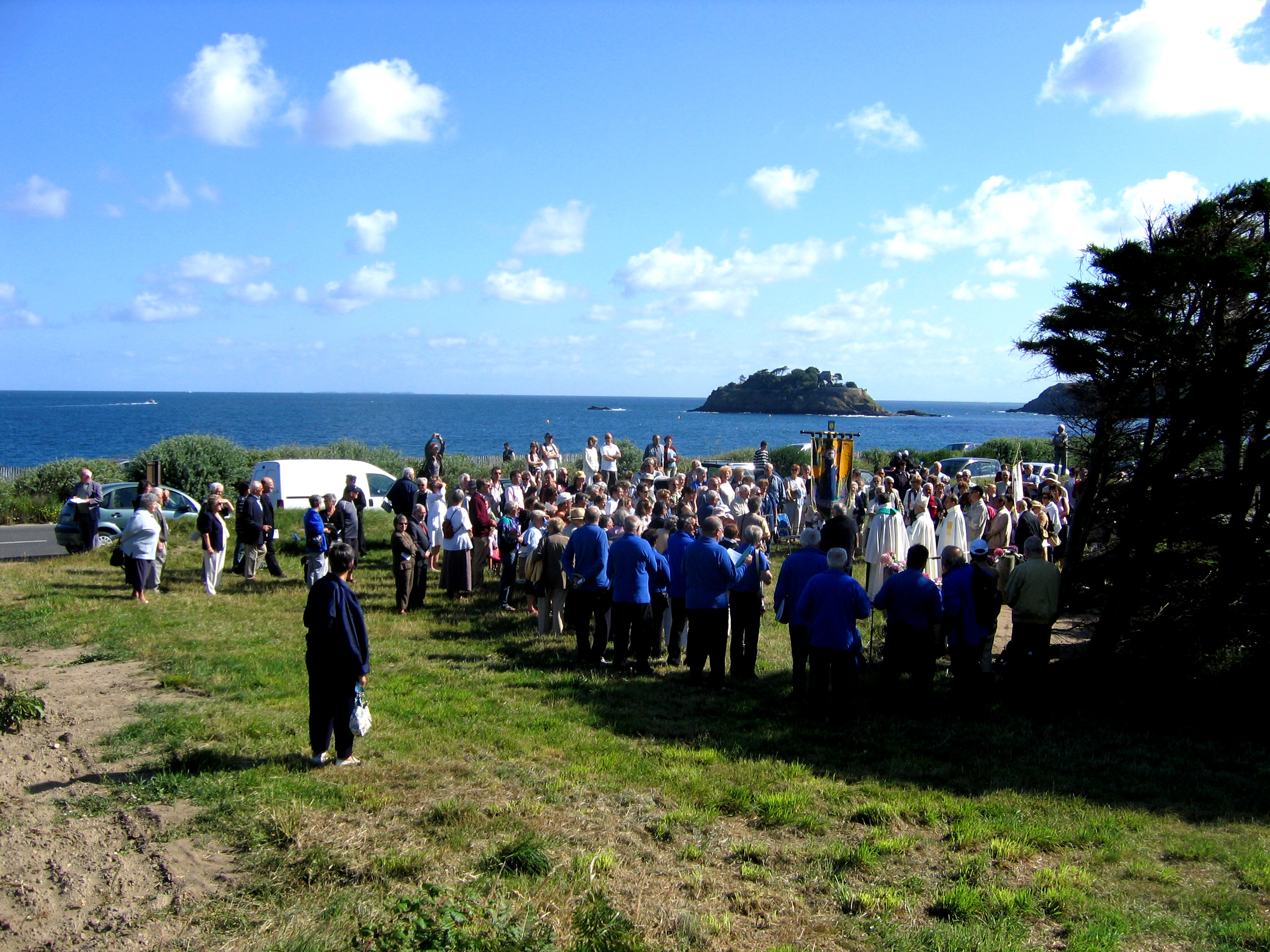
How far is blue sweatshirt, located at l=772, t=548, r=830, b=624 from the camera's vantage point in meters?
8.48

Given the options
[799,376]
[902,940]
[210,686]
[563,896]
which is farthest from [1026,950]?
[799,376]

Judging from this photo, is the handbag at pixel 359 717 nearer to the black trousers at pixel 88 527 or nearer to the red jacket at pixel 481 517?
the red jacket at pixel 481 517

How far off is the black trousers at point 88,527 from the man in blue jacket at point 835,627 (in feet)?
48.6

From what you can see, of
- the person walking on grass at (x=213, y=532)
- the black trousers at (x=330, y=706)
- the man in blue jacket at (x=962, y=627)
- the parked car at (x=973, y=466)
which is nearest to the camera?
the black trousers at (x=330, y=706)

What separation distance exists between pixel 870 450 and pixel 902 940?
32.6 m

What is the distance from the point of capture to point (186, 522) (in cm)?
1873

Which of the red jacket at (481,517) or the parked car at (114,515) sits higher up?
the red jacket at (481,517)

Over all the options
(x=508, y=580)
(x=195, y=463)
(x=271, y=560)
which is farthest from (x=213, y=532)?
(x=195, y=463)

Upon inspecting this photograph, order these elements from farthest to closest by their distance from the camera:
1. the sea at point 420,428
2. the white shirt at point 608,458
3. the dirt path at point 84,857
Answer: the sea at point 420,428 < the white shirt at point 608,458 < the dirt path at point 84,857

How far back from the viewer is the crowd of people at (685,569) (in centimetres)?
789

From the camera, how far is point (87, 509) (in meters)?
17.1

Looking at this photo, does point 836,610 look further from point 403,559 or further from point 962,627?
point 403,559

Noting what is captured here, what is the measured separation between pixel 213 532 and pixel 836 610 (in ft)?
30.3

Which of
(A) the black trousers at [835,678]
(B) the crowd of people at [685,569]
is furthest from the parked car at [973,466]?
(A) the black trousers at [835,678]
